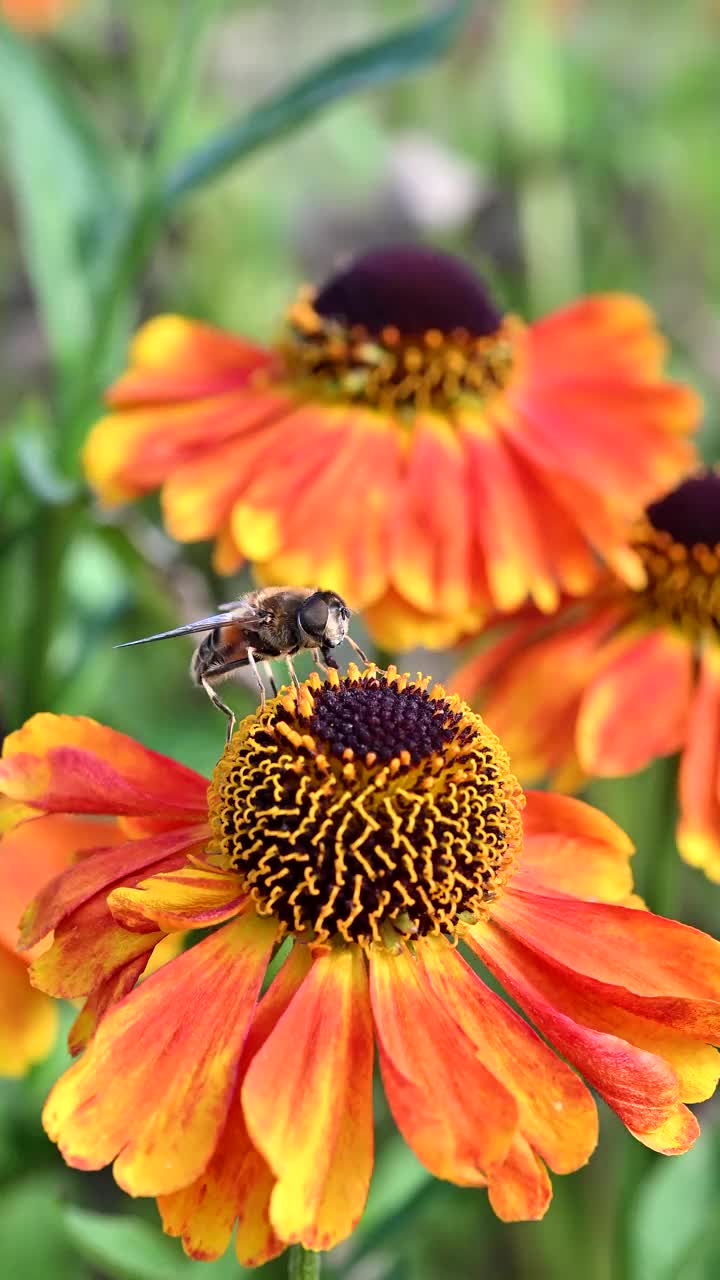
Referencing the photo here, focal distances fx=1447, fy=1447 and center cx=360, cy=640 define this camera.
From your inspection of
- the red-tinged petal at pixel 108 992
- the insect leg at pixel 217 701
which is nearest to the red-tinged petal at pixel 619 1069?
the red-tinged petal at pixel 108 992

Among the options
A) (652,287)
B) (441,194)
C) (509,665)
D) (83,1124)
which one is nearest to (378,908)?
(83,1124)

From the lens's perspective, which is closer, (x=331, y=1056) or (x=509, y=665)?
(x=331, y=1056)

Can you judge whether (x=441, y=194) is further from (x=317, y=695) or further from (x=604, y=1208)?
(x=317, y=695)

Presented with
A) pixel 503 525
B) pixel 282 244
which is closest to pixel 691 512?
pixel 503 525

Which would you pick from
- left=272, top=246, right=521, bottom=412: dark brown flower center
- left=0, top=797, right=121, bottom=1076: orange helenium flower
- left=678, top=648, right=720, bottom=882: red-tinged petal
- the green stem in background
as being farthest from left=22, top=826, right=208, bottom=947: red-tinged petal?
the green stem in background

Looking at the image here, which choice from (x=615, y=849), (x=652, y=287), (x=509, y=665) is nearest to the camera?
(x=615, y=849)
